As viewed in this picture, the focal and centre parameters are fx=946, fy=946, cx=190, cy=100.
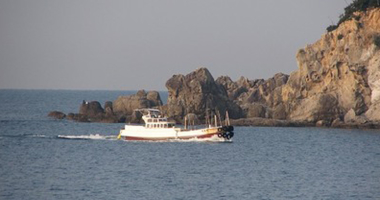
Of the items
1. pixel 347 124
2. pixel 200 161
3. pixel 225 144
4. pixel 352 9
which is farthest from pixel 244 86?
pixel 200 161

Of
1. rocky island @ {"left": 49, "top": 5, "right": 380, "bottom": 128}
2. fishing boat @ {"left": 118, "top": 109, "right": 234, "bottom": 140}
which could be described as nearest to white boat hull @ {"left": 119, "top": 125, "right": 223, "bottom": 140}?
fishing boat @ {"left": 118, "top": 109, "right": 234, "bottom": 140}

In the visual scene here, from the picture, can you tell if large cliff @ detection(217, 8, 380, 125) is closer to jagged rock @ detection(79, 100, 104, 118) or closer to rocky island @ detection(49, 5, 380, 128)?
rocky island @ detection(49, 5, 380, 128)

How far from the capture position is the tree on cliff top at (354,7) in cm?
11863

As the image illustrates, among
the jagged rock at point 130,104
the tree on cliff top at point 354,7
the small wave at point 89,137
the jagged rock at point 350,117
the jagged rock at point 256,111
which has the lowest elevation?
the small wave at point 89,137

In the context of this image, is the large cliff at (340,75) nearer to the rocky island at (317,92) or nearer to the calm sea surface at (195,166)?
the rocky island at (317,92)

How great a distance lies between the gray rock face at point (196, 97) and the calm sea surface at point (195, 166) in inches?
348

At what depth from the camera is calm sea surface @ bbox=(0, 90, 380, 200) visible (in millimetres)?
58000

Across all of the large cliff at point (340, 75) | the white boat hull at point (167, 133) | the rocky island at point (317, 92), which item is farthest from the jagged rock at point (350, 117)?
the white boat hull at point (167, 133)

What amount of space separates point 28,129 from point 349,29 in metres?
41.0

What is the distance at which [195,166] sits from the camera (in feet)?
240

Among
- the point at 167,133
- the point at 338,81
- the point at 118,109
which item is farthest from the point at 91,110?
the point at 167,133

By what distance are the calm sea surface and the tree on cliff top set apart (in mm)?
19151

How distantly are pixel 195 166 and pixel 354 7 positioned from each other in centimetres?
5579

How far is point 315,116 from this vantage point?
112750 mm
